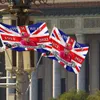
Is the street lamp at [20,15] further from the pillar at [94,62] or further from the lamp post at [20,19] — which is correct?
the pillar at [94,62]

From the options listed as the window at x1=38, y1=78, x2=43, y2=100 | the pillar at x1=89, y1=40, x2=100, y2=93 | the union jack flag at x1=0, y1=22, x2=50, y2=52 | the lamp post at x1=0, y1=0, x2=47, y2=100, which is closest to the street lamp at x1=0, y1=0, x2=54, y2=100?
the lamp post at x1=0, y1=0, x2=47, y2=100

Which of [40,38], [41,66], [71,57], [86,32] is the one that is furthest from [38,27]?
[41,66]

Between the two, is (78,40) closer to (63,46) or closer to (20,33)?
(63,46)

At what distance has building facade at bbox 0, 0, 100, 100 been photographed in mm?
156625

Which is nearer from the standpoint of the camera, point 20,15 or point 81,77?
point 20,15

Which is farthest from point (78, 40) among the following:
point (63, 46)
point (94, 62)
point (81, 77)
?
point (63, 46)

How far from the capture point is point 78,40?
155625 mm

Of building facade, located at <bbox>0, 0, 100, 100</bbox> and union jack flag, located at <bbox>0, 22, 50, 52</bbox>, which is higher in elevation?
union jack flag, located at <bbox>0, 22, 50, 52</bbox>

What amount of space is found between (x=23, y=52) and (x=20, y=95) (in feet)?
5.93

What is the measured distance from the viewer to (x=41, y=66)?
16825 cm

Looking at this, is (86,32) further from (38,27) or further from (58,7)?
(38,27)

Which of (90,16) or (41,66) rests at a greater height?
(90,16)

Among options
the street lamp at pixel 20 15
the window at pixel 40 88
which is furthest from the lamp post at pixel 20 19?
the window at pixel 40 88

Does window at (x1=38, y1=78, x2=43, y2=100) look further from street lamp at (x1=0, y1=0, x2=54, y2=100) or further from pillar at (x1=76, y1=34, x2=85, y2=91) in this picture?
street lamp at (x1=0, y1=0, x2=54, y2=100)
